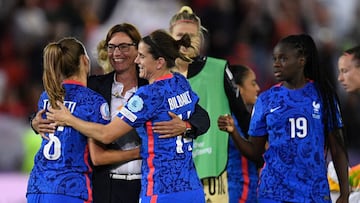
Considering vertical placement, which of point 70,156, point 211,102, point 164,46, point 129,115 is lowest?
point 70,156

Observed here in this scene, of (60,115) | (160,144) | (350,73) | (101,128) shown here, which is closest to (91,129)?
(101,128)

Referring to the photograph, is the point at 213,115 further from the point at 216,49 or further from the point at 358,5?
the point at 358,5

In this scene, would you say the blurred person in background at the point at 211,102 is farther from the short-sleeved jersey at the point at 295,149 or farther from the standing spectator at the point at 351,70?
the standing spectator at the point at 351,70

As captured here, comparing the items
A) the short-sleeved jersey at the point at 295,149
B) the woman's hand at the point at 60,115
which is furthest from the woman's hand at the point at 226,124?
the woman's hand at the point at 60,115

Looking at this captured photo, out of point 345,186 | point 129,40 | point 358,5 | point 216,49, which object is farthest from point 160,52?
point 358,5

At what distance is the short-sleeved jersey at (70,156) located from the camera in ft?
21.4

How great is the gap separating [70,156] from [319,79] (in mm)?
1825

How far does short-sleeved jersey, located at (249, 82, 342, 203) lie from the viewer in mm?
6891

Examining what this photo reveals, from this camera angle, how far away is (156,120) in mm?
6484

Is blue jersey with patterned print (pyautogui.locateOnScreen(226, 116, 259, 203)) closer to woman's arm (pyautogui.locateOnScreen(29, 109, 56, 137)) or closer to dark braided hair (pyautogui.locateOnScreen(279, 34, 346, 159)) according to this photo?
dark braided hair (pyautogui.locateOnScreen(279, 34, 346, 159))

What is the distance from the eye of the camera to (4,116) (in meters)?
12.7

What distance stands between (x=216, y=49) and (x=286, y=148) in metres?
7.73

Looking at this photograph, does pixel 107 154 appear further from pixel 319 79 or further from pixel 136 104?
pixel 319 79

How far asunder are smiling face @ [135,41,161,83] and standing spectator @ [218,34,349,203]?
94 centimetres
